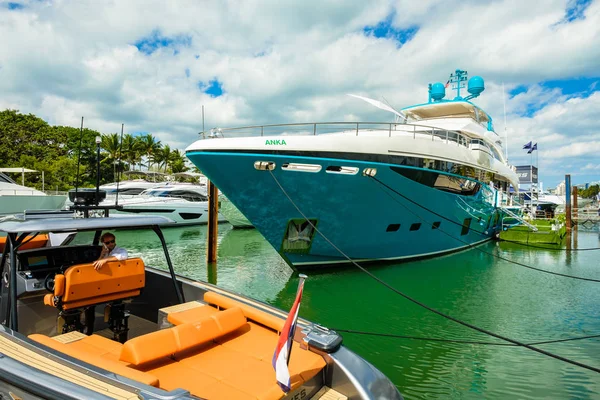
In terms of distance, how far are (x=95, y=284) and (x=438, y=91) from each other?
19493 millimetres

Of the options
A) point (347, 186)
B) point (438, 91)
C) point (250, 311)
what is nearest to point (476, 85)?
point (438, 91)

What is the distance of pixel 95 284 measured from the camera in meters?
3.91

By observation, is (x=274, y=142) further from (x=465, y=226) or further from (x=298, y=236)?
(x=465, y=226)

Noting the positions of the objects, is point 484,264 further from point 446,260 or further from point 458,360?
point 458,360

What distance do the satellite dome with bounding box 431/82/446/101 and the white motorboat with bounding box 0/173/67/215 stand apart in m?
22.7

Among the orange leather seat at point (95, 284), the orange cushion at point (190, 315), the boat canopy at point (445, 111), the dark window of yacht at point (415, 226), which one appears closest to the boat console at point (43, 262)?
the orange leather seat at point (95, 284)

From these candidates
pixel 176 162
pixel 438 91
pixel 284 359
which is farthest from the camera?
pixel 176 162

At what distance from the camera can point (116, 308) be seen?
4312 mm

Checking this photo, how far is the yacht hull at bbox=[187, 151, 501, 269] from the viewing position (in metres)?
9.76

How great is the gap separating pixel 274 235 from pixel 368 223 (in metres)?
2.95

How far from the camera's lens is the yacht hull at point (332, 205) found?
384 inches

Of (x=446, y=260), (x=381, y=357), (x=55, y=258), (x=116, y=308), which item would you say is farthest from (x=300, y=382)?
(x=446, y=260)

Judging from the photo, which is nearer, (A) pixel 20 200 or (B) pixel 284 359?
(B) pixel 284 359

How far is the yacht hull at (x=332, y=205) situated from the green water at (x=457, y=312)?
34.8 inches
